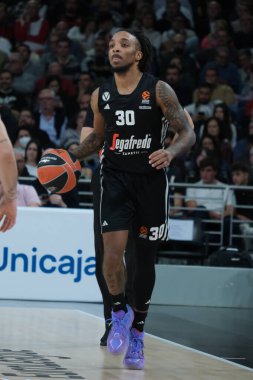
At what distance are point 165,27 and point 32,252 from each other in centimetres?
770

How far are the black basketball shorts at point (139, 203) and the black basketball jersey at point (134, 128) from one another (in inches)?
2.9

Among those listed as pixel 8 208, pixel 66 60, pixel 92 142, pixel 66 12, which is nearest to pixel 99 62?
pixel 66 60

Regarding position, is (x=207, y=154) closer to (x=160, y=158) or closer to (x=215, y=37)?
(x=215, y=37)

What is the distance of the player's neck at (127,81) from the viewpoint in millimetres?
7039

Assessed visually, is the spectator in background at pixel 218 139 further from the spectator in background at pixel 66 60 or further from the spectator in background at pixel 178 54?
the spectator in background at pixel 66 60

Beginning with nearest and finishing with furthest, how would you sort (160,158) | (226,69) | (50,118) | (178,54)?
(160,158) < (50,118) < (226,69) < (178,54)

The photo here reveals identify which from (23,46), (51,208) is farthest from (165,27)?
(51,208)

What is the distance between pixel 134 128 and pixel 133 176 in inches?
12.3

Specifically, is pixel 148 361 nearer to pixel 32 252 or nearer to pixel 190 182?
pixel 32 252

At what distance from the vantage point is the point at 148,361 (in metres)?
7.15

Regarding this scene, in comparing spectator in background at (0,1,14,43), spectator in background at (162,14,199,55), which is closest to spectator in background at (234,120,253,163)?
spectator in background at (162,14,199,55)

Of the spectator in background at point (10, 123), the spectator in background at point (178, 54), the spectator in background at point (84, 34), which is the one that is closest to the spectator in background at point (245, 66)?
the spectator in background at point (178, 54)

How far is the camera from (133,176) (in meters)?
6.90

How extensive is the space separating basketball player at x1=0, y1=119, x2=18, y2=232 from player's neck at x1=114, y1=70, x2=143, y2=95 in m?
1.79
